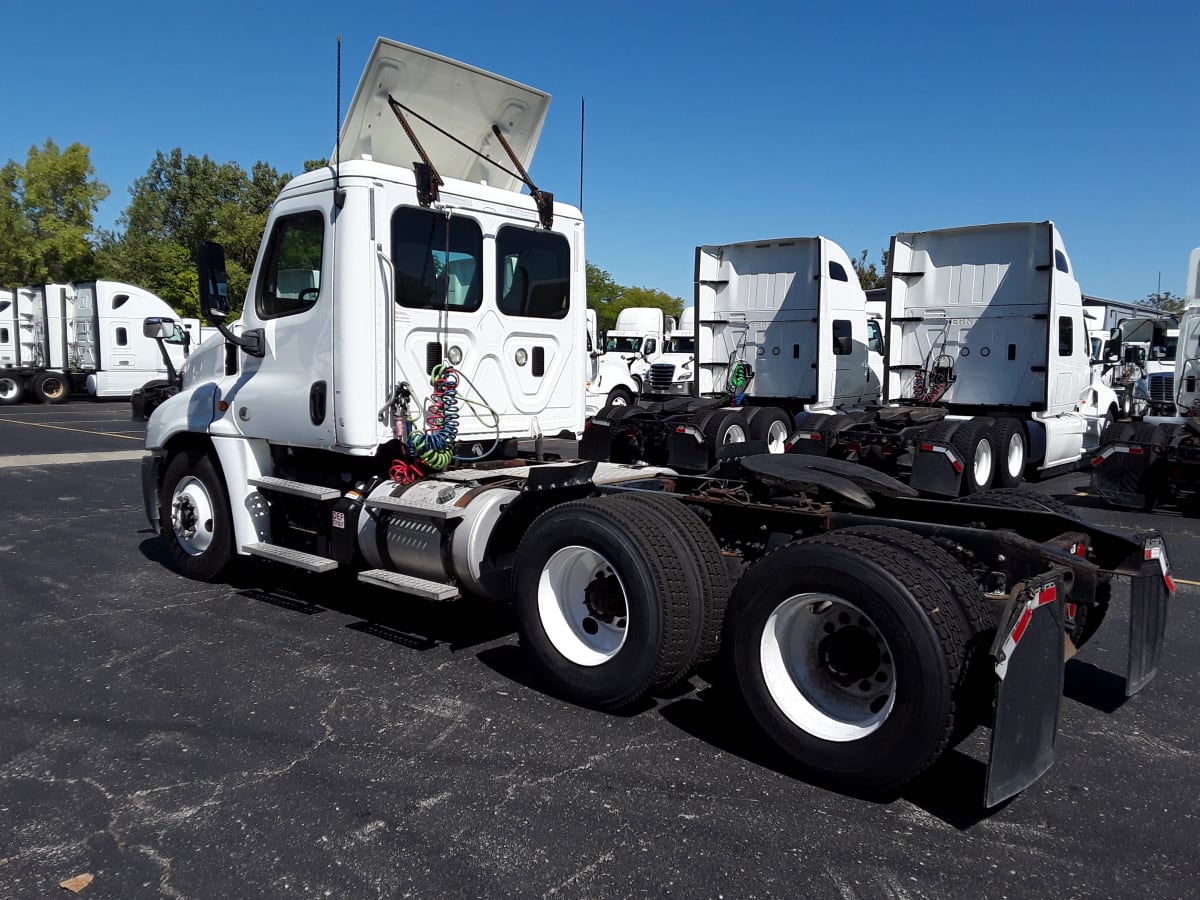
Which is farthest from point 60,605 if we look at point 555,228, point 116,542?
point 555,228

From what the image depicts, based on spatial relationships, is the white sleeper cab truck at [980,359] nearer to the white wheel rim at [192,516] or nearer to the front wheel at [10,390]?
the white wheel rim at [192,516]

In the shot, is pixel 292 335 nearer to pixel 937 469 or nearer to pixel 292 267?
pixel 292 267

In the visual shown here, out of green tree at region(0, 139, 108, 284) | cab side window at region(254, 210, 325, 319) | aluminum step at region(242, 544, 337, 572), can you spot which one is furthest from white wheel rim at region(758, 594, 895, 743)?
green tree at region(0, 139, 108, 284)

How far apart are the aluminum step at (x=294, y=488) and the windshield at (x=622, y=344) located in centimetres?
1933

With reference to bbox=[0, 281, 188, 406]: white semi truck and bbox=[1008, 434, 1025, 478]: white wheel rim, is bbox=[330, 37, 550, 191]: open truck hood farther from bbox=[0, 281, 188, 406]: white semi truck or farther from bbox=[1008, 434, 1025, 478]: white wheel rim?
bbox=[0, 281, 188, 406]: white semi truck

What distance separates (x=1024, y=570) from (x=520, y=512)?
2655mm

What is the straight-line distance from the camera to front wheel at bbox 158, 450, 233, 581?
6777mm

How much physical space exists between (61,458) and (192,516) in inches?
382

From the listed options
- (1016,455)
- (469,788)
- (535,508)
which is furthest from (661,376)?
(469,788)

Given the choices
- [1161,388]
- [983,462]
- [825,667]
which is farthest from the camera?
[1161,388]

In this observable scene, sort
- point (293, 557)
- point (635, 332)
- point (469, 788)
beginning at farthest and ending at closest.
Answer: point (635, 332)
point (293, 557)
point (469, 788)

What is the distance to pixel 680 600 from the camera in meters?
4.21

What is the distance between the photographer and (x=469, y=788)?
3.78 meters

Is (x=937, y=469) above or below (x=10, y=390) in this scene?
below
